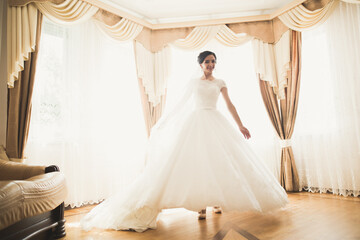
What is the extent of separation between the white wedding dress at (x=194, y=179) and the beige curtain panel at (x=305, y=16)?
2224 mm

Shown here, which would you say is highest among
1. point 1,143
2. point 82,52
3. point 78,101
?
point 82,52

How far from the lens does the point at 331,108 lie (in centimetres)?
314

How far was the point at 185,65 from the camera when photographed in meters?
3.93

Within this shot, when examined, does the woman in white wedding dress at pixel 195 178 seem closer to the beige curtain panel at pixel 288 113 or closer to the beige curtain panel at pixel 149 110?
the beige curtain panel at pixel 149 110

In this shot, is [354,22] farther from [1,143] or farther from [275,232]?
[1,143]

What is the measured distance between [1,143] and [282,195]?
300 centimetres

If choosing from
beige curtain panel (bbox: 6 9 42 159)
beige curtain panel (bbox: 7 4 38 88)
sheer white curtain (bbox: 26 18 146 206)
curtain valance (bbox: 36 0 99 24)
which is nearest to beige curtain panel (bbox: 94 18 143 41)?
sheer white curtain (bbox: 26 18 146 206)

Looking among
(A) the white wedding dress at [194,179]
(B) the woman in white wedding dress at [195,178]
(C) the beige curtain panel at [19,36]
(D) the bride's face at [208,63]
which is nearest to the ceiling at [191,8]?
(C) the beige curtain panel at [19,36]

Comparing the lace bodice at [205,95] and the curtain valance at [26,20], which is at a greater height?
the curtain valance at [26,20]

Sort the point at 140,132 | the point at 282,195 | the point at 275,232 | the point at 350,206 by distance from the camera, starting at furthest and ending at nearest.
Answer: the point at 140,132
the point at 350,206
the point at 282,195
the point at 275,232

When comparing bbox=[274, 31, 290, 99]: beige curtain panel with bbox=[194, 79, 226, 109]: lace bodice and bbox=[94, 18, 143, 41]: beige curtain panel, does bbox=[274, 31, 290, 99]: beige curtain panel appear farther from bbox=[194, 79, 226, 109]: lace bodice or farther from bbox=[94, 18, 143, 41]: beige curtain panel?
bbox=[94, 18, 143, 41]: beige curtain panel

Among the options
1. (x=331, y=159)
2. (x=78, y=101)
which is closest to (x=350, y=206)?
(x=331, y=159)

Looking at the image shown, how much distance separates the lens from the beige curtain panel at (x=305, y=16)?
3.10 m

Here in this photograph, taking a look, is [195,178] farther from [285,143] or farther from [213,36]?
[213,36]
